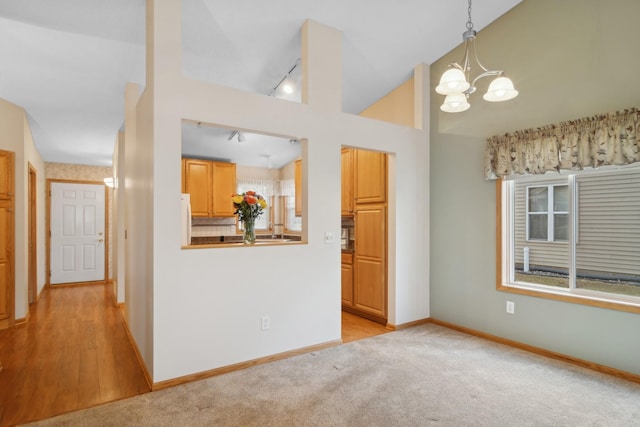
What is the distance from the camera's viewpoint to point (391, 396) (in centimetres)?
255

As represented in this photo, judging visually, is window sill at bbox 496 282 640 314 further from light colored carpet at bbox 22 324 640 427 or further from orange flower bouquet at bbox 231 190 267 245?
orange flower bouquet at bbox 231 190 267 245

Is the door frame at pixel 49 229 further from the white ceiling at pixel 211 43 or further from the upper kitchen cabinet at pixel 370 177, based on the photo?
the upper kitchen cabinet at pixel 370 177

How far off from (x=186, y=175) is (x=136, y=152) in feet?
9.12

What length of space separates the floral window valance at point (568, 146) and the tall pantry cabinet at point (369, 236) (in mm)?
1271

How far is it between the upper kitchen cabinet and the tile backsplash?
3161mm

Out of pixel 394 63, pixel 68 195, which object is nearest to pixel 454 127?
pixel 394 63

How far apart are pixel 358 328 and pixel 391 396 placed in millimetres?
1593

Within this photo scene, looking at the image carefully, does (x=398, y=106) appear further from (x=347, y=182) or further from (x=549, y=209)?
(x=549, y=209)

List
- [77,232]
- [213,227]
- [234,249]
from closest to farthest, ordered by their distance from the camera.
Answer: [234,249], [213,227], [77,232]

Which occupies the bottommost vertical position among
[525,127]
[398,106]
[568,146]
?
[568,146]

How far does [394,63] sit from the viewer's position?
4.13 m

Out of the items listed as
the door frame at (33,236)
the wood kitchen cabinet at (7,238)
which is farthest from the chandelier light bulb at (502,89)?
the door frame at (33,236)

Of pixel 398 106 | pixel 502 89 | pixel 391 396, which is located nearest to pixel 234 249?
pixel 391 396

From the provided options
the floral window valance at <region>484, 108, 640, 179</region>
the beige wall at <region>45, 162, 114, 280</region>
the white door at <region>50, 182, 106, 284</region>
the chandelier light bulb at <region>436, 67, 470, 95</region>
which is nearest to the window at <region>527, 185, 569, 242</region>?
the floral window valance at <region>484, 108, 640, 179</region>
